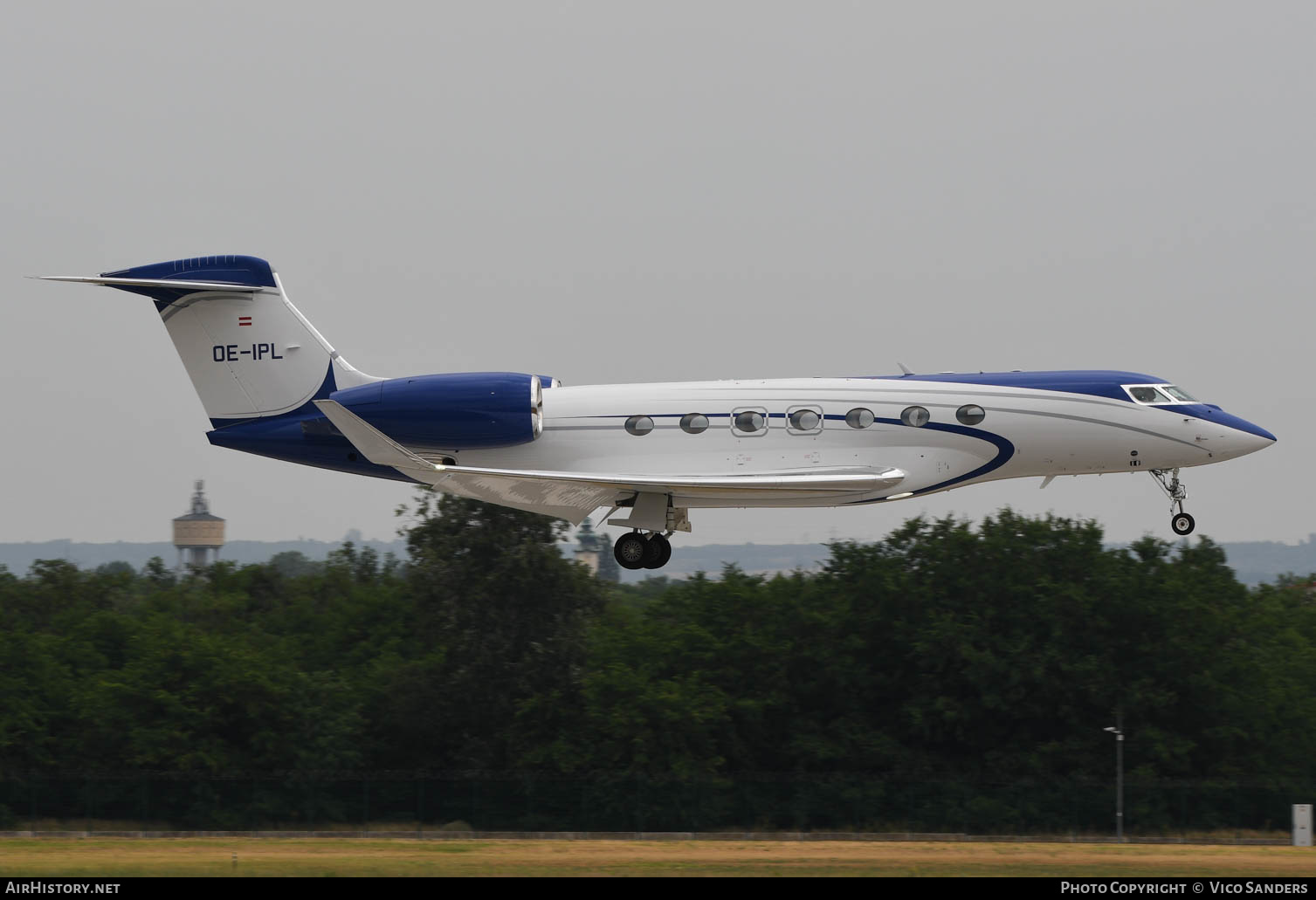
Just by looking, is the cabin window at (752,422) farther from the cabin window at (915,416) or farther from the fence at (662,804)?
the fence at (662,804)

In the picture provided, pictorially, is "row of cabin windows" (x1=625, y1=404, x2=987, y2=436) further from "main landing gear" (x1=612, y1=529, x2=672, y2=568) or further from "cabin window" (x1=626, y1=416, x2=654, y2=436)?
"main landing gear" (x1=612, y1=529, x2=672, y2=568)

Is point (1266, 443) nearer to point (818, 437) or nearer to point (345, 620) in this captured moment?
point (818, 437)

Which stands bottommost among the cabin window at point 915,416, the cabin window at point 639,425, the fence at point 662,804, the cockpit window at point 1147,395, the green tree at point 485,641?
the fence at point 662,804

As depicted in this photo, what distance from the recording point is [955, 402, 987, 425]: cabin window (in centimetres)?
2364

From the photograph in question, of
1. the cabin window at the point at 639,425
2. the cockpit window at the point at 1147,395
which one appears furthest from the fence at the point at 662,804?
the cabin window at the point at 639,425

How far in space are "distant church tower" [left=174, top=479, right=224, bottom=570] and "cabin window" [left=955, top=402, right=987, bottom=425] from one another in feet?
369

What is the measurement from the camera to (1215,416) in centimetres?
2422

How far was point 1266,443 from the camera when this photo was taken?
79.8 feet

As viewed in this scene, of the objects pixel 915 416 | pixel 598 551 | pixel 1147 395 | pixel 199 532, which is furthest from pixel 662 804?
pixel 199 532

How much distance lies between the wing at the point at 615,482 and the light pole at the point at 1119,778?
1862cm

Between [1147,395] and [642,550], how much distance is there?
8.70 meters

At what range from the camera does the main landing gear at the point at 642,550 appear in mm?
25156

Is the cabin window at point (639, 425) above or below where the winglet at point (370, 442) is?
above

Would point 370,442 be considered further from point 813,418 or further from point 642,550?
point 813,418
